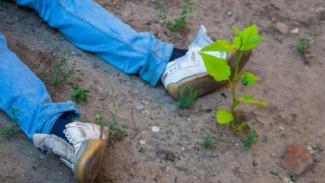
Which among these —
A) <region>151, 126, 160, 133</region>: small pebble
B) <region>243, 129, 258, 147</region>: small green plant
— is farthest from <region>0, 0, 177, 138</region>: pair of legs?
<region>243, 129, 258, 147</region>: small green plant

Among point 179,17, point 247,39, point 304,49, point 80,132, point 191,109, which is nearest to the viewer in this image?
point 80,132

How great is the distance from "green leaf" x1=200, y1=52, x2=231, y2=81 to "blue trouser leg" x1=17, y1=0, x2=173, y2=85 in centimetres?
27

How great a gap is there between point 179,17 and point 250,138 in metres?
0.87

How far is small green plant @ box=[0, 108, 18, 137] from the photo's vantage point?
197 centimetres

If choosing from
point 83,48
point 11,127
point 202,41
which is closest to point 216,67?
point 202,41

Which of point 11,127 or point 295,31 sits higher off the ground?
point 295,31

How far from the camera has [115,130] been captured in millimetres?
2078

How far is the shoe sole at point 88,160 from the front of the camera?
1.71 metres

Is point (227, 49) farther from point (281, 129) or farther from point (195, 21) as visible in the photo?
point (195, 21)

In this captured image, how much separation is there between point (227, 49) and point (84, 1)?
2.36ft

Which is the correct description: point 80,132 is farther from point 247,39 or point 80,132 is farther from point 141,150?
point 247,39

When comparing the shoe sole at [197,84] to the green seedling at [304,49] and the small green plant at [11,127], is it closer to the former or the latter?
the green seedling at [304,49]

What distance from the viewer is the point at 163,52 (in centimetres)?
225

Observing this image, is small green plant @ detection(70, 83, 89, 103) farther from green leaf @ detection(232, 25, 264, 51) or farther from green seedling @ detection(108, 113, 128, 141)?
green leaf @ detection(232, 25, 264, 51)
